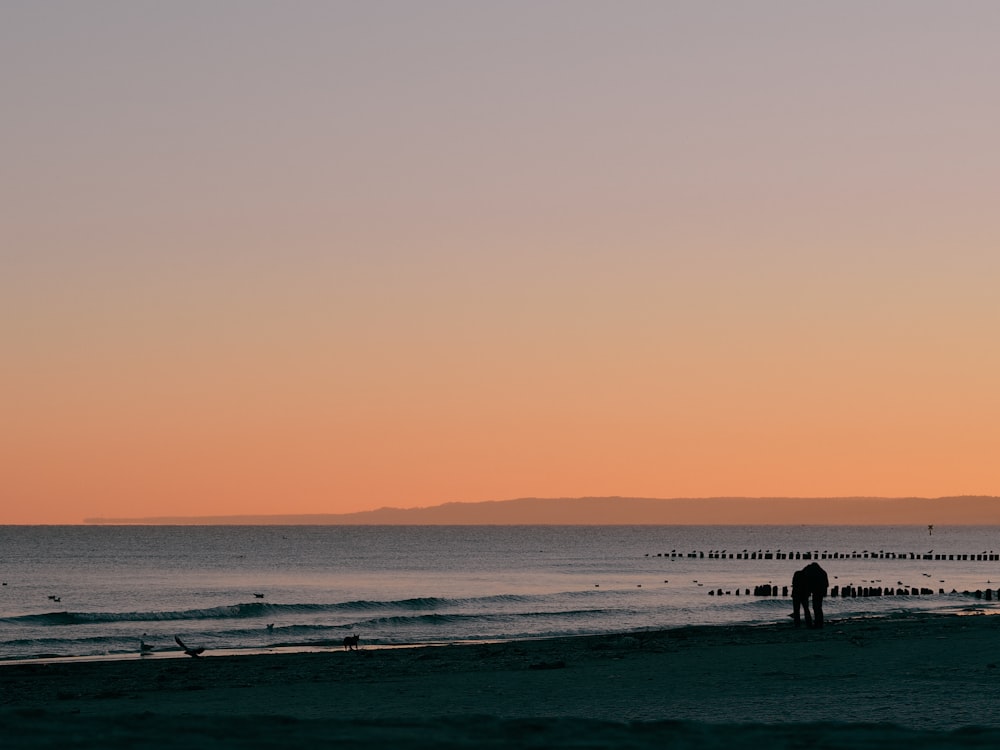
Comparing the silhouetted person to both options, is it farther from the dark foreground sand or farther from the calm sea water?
the calm sea water

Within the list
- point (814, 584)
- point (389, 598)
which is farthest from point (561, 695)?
point (389, 598)

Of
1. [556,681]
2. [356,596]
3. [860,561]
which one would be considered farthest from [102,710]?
[860,561]

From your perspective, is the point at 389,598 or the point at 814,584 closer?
the point at 814,584

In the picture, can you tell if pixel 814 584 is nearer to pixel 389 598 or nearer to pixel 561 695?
pixel 561 695

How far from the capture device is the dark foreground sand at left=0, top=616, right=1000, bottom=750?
30.0ft

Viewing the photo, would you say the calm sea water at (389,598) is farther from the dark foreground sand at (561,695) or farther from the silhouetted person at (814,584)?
the silhouetted person at (814,584)

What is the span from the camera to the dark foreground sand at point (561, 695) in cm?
914

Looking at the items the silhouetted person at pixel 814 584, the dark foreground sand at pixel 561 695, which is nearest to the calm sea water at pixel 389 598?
the dark foreground sand at pixel 561 695

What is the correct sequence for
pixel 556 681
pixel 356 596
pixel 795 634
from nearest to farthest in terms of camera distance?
pixel 556 681
pixel 795 634
pixel 356 596

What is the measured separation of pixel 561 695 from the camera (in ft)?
60.1

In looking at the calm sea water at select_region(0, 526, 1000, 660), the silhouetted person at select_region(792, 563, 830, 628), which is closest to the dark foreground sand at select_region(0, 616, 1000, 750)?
the silhouetted person at select_region(792, 563, 830, 628)

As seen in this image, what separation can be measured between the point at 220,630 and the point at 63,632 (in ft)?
20.4

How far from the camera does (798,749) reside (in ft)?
28.7

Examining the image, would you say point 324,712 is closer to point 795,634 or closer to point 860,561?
point 795,634
